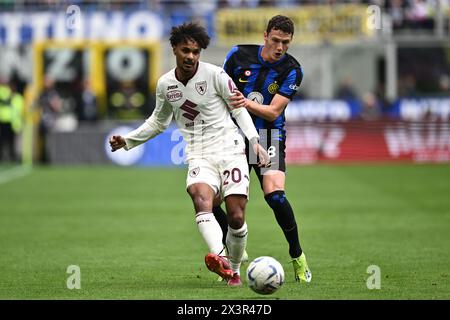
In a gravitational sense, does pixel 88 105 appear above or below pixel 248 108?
below

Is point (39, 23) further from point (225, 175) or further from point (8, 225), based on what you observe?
point (225, 175)

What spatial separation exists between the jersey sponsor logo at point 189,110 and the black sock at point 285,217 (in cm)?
109

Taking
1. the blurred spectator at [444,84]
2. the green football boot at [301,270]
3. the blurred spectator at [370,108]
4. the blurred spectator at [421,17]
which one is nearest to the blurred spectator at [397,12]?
the blurred spectator at [421,17]

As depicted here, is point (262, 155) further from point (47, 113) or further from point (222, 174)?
point (47, 113)

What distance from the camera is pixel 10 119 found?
2931cm

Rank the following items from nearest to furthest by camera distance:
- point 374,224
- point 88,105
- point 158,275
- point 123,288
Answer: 1. point 123,288
2. point 158,275
3. point 374,224
4. point 88,105

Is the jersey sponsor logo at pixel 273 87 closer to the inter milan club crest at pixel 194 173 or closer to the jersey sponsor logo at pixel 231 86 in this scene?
the jersey sponsor logo at pixel 231 86

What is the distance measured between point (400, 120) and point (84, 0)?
36.1 ft

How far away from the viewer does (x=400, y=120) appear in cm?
2773

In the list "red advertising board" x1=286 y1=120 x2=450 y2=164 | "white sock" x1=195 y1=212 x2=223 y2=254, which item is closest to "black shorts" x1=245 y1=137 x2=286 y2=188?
"white sock" x1=195 y1=212 x2=223 y2=254

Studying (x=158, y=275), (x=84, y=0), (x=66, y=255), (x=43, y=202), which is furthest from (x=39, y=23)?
(x=158, y=275)

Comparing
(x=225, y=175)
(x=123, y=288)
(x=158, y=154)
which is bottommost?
(x=158, y=154)

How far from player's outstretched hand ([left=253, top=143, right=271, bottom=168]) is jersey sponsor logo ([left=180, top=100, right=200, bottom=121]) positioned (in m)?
0.63

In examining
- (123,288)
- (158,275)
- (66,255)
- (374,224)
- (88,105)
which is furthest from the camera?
(88,105)
